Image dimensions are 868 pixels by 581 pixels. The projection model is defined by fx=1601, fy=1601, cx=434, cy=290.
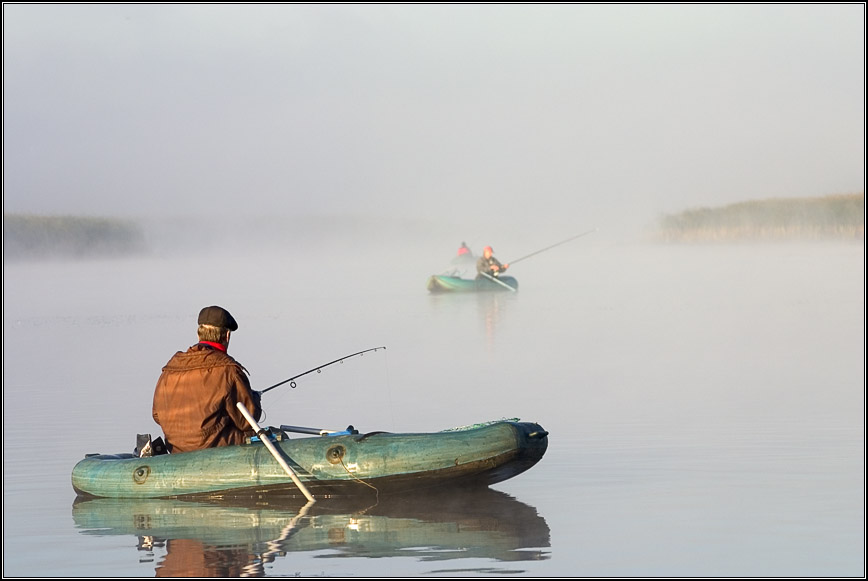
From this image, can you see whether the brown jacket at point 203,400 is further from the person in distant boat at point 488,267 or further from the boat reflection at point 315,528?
the person in distant boat at point 488,267

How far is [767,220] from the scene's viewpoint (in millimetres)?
59750

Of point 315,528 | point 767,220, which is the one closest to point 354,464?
point 315,528

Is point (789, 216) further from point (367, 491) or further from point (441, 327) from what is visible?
point (367, 491)

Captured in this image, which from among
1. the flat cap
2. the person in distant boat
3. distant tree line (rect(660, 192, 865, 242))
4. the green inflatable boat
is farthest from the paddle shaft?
distant tree line (rect(660, 192, 865, 242))

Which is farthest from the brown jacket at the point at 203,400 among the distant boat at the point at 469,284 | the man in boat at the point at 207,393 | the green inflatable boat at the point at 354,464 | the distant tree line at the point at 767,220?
the distant tree line at the point at 767,220

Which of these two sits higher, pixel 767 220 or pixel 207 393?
pixel 767 220

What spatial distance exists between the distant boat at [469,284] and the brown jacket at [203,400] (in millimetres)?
25116

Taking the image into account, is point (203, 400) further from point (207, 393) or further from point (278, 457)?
point (278, 457)

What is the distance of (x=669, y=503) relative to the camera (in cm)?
1084

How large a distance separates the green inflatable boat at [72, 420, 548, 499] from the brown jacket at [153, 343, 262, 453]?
0.17 m

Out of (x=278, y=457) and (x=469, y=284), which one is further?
(x=469, y=284)

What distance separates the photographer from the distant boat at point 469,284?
1459 inches

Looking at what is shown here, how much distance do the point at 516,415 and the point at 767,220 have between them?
45.7m

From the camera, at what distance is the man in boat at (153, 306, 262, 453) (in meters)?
11.4
